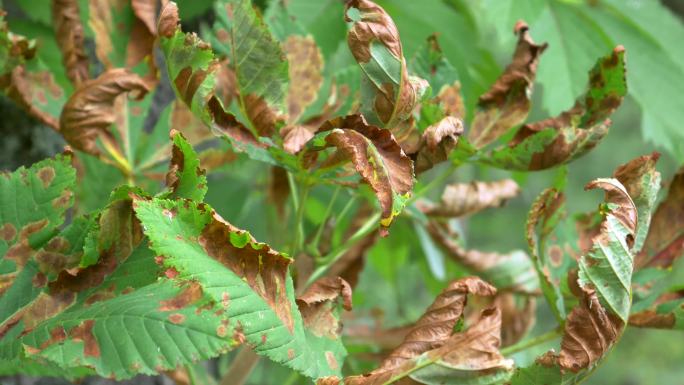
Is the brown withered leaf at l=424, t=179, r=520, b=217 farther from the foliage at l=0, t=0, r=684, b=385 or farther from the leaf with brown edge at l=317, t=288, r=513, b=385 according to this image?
the leaf with brown edge at l=317, t=288, r=513, b=385

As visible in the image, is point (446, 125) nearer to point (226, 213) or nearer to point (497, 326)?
point (497, 326)

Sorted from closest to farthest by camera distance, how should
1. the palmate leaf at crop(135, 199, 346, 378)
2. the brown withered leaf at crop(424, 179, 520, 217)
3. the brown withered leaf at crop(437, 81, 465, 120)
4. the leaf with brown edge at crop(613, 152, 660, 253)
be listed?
the palmate leaf at crop(135, 199, 346, 378), the leaf with brown edge at crop(613, 152, 660, 253), the brown withered leaf at crop(437, 81, 465, 120), the brown withered leaf at crop(424, 179, 520, 217)

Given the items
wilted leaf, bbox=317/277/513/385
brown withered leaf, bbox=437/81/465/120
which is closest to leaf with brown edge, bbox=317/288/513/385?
wilted leaf, bbox=317/277/513/385

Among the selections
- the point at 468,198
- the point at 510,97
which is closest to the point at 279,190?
the point at 468,198

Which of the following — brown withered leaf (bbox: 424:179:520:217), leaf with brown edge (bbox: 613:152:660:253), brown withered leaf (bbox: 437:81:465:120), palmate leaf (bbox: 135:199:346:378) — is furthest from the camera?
brown withered leaf (bbox: 424:179:520:217)

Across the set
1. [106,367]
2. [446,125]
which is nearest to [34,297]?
[106,367]

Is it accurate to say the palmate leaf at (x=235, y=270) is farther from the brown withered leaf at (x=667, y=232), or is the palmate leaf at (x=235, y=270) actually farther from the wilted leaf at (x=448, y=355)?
the brown withered leaf at (x=667, y=232)

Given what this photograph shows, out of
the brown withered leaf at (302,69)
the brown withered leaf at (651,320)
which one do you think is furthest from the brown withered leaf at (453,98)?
the brown withered leaf at (651,320)
